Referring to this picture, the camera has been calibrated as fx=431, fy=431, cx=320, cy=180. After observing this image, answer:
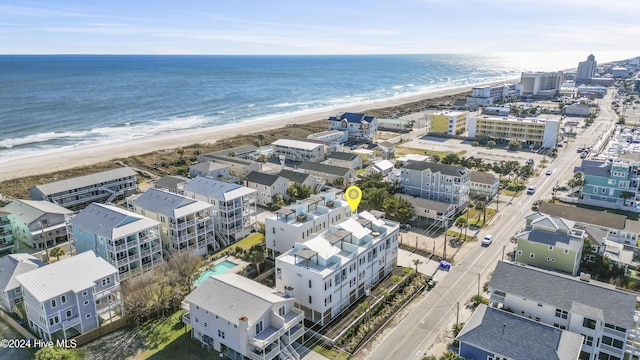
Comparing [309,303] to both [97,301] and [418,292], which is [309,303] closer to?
[418,292]

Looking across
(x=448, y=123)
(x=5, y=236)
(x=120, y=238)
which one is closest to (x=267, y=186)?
(x=120, y=238)

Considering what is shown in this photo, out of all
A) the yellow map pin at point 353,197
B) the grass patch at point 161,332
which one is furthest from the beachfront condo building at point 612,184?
the grass patch at point 161,332

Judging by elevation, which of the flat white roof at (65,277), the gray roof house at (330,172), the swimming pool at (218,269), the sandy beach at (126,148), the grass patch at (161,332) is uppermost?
the flat white roof at (65,277)

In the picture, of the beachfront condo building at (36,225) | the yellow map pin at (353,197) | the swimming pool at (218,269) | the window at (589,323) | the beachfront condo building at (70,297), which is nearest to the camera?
the window at (589,323)

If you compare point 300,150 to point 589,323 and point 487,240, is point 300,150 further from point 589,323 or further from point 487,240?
point 589,323

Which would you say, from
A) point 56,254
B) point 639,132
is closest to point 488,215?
point 56,254

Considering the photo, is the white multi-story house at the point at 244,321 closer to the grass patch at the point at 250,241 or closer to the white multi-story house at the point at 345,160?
the grass patch at the point at 250,241
